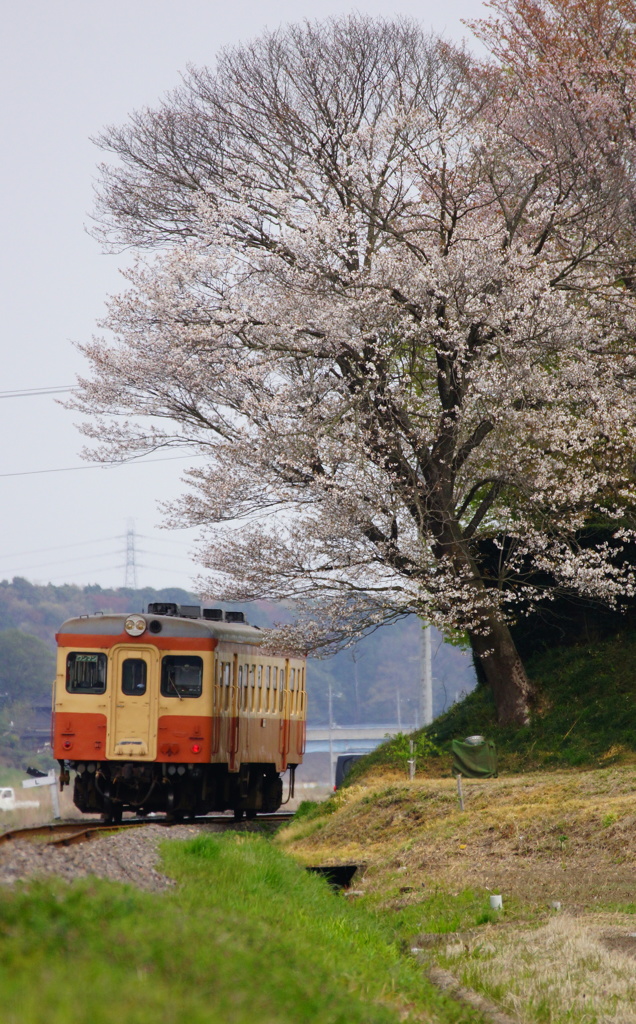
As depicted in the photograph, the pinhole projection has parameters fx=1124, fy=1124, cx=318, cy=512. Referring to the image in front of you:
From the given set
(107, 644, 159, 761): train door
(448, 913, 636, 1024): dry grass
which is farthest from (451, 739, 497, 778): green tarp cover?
(448, 913, 636, 1024): dry grass

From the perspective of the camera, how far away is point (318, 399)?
60.8ft

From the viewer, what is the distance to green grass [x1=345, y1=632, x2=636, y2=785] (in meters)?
17.5

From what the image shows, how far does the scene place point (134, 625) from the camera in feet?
52.9

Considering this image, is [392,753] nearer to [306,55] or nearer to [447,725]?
[447,725]

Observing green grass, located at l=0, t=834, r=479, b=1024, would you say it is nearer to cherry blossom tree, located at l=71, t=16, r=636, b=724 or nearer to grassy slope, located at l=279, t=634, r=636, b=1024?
grassy slope, located at l=279, t=634, r=636, b=1024

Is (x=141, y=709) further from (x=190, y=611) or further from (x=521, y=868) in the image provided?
(x=521, y=868)

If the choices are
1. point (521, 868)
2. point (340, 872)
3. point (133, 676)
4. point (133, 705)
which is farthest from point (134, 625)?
point (521, 868)

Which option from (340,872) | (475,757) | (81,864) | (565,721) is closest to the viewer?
(81,864)

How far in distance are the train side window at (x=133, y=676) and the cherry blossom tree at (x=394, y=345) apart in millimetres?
2891

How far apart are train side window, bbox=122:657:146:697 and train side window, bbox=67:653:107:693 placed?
0.29 meters

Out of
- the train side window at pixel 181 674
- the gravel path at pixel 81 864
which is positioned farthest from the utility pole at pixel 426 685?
the gravel path at pixel 81 864

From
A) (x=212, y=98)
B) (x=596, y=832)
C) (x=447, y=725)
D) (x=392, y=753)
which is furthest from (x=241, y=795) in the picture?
(x=212, y=98)

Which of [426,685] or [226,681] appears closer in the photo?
[226,681]

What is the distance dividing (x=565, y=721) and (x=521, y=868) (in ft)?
26.6
